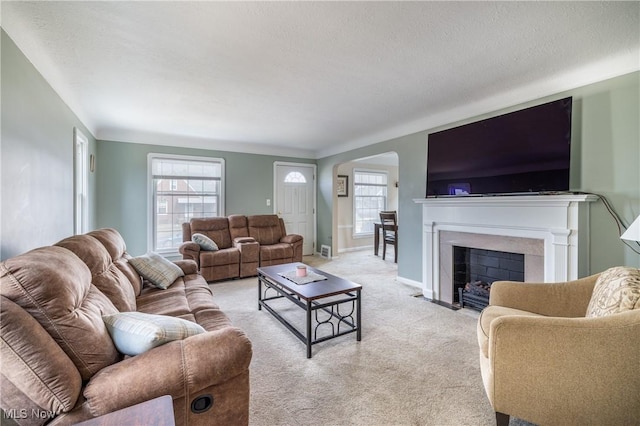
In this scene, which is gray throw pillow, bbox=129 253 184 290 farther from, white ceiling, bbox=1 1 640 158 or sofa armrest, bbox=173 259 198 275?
white ceiling, bbox=1 1 640 158

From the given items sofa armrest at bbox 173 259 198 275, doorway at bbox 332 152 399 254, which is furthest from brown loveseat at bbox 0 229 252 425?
doorway at bbox 332 152 399 254

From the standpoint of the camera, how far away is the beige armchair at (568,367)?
1.24 m

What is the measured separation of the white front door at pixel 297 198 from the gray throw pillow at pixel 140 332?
471cm

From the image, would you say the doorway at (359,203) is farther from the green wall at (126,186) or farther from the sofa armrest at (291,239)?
the green wall at (126,186)

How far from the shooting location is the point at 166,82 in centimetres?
268

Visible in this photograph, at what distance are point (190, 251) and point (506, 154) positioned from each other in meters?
4.20

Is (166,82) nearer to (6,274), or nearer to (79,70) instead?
(79,70)

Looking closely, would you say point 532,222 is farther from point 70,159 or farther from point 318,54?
point 70,159

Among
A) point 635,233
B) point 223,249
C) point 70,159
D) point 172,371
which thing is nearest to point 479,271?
point 635,233

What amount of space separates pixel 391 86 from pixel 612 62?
172 centimetres

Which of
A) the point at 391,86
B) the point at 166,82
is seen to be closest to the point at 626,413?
the point at 391,86

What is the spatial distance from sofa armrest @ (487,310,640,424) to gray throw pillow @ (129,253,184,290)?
2568 mm

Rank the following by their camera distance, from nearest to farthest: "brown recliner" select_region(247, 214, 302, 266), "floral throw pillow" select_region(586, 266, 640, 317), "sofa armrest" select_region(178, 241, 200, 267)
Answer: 1. "floral throw pillow" select_region(586, 266, 640, 317)
2. "sofa armrest" select_region(178, 241, 200, 267)
3. "brown recliner" select_region(247, 214, 302, 266)

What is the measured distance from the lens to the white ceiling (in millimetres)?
1683
